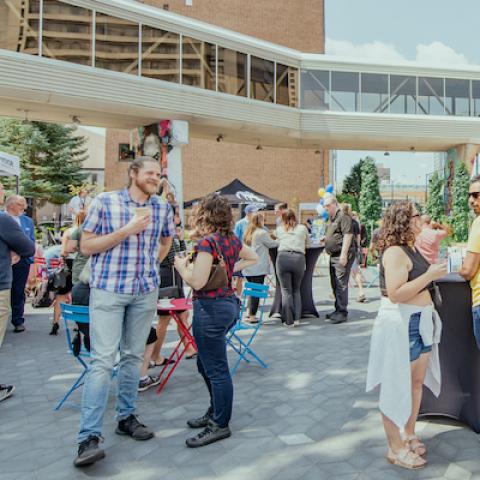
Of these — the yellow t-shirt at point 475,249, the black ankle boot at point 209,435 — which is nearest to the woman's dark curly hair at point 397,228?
the yellow t-shirt at point 475,249

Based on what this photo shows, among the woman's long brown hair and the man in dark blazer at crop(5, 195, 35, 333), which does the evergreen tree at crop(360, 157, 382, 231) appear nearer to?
the woman's long brown hair

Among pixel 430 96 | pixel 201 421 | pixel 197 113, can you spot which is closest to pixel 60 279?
pixel 201 421

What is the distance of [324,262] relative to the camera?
18.1m

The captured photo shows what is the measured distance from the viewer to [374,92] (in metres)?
20.7

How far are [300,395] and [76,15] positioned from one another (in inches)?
539

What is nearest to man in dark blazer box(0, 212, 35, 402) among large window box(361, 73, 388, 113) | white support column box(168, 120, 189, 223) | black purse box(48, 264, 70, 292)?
black purse box(48, 264, 70, 292)

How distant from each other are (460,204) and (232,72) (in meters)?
12.6

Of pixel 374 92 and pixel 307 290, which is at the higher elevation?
pixel 374 92

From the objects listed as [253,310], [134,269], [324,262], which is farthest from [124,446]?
[324,262]

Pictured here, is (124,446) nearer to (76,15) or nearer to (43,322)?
(43,322)

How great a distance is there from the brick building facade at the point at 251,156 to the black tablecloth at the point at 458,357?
3287cm

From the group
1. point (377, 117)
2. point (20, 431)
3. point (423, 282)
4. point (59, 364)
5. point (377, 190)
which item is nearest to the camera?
point (423, 282)

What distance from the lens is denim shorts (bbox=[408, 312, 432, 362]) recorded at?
3105 millimetres

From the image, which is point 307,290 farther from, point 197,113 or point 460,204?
point 460,204
